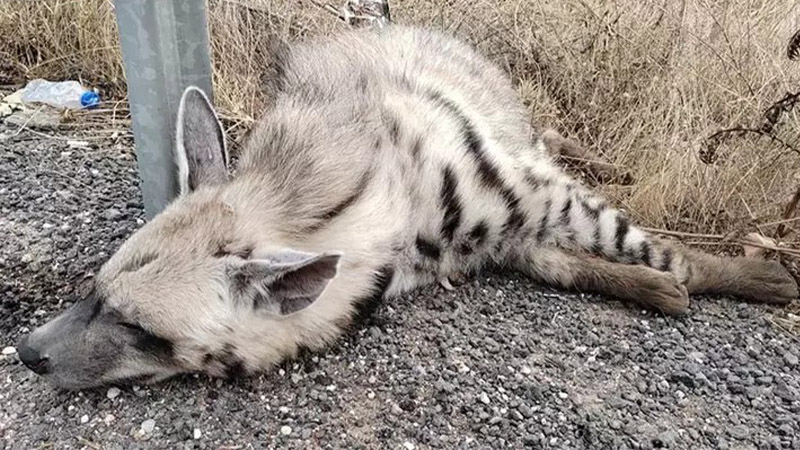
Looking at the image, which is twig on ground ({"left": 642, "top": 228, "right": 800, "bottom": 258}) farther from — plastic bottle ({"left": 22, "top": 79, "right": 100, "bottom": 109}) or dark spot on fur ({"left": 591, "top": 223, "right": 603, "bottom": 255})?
plastic bottle ({"left": 22, "top": 79, "right": 100, "bottom": 109})

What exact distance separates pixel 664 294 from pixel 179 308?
133 centimetres

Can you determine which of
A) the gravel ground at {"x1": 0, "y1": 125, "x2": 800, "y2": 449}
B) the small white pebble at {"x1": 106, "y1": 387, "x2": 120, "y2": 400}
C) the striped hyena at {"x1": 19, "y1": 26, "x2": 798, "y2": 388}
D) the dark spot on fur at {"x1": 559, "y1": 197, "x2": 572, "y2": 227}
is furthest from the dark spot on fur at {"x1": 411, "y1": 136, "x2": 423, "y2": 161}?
the small white pebble at {"x1": 106, "y1": 387, "x2": 120, "y2": 400}

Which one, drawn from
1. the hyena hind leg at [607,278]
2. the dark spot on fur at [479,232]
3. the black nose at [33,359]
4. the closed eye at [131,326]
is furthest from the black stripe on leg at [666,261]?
the black nose at [33,359]

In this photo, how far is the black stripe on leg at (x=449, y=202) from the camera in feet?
8.43

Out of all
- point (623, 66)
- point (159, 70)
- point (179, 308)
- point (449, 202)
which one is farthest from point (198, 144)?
point (623, 66)

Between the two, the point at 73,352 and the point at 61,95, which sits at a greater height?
the point at 61,95

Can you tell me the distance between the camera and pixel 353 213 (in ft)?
7.70

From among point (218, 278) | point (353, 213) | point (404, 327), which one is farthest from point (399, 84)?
point (218, 278)

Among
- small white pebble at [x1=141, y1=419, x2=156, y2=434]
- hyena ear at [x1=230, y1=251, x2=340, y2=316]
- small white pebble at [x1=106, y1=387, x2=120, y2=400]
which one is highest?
hyena ear at [x1=230, y1=251, x2=340, y2=316]

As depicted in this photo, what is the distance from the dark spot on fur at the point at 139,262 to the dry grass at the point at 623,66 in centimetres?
125

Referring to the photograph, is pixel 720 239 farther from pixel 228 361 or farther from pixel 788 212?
pixel 228 361

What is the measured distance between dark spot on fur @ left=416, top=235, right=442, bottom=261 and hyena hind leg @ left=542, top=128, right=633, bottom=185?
0.95m

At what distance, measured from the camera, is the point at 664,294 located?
101 inches

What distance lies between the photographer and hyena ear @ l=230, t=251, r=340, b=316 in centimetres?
201
